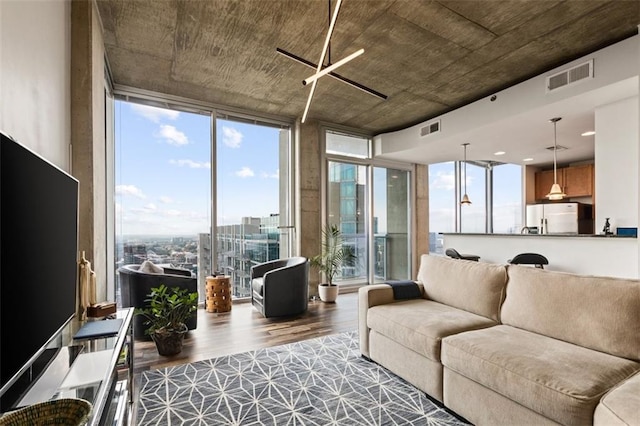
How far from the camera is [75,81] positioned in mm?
2576

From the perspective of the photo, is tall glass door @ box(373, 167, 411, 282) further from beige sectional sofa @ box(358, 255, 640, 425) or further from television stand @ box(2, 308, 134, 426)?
television stand @ box(2, 308, 134, 426)

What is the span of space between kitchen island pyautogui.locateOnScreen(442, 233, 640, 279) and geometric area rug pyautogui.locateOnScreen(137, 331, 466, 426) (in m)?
2.78

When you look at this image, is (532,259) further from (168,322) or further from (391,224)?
(168,322)

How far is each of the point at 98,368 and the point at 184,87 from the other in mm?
3901

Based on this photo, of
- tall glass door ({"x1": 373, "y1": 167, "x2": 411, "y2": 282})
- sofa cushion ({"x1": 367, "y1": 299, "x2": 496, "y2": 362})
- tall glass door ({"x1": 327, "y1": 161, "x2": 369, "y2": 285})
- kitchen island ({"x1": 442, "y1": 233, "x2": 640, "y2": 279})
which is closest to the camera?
sofa cushion ({"x1": 367, "y1": 299, "x2": 496, "y2": 362})

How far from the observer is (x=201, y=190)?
4.93 meters

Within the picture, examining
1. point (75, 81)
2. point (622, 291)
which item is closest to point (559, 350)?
point (622, 291)

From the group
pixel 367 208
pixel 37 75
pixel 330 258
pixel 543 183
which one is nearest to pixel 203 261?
pixel 330 258

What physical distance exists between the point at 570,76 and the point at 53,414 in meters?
4.90

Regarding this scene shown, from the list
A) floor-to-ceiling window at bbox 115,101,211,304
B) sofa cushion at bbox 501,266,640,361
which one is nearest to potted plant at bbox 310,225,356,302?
floor-to-ceiling window at bbox 115,101,211,304

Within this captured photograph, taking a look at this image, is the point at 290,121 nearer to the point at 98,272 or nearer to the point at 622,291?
the point at 98,272

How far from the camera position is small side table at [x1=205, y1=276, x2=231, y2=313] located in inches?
179

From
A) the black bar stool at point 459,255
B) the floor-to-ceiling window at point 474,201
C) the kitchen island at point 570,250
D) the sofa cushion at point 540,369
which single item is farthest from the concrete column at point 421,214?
the sofa cushion at point 540,369

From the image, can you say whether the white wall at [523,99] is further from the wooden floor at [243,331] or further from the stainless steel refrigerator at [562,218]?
the stainless steel refrigerator at [562,218]
